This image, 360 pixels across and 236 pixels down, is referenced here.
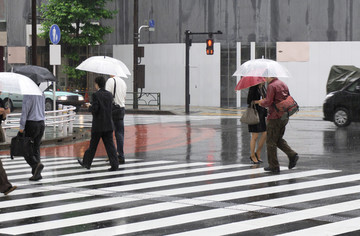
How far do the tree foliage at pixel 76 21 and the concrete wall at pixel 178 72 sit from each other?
11.9 ft

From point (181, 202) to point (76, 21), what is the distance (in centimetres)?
3345

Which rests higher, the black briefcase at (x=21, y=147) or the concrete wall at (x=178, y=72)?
the concrete wall at (x=178, y=72)

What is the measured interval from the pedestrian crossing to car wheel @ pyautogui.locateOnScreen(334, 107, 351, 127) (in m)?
11.9

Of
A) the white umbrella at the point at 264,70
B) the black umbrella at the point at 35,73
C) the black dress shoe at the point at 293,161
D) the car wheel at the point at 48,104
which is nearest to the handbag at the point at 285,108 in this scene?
the white umbrella at the point at 264,70

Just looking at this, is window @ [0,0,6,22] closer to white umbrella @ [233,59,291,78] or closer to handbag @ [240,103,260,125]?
handbag @ [240,103,260,125]

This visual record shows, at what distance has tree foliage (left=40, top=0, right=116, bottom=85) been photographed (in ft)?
137

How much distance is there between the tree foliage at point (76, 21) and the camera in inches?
Result: 1647

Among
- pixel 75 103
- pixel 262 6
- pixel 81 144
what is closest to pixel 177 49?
pixel 262 6

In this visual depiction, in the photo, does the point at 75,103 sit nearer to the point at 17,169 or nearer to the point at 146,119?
the point at 146,119

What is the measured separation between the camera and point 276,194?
11.3 meters

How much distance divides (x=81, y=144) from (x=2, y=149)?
2.42m

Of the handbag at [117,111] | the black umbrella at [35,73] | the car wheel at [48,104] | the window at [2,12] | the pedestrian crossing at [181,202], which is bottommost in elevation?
the pedestrian crossing at [181,202]

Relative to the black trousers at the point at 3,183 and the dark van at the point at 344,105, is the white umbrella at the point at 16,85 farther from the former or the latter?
the dark van at the point at 344,105

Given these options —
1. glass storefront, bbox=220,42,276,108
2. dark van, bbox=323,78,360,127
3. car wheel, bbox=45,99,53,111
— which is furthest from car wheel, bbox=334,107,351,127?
glass storefront, bbox=220,42,276,108
